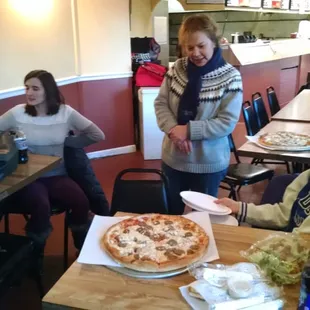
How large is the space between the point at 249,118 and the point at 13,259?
2263mm

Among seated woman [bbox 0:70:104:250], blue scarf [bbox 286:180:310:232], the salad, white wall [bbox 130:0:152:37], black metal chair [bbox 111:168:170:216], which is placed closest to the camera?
the salad

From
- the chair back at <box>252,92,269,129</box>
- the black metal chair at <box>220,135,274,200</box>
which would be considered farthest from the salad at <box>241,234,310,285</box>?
the chair back at <box>252,92,269,129</box>

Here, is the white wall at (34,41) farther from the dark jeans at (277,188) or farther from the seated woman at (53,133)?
the dark jeans at (277,188)

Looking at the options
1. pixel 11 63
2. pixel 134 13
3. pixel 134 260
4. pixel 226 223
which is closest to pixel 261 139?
pixel 226 223

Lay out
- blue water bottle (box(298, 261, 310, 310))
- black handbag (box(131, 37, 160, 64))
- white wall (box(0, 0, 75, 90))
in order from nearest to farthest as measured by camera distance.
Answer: blue water bottle (box(298, 261, 310, 310)) → white wall (box(0, 0, 75, 90)) → black handbag (box(131, 37, 160, 64))

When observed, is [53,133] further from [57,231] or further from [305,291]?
[305,291]

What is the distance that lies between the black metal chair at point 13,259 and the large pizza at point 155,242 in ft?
2.13

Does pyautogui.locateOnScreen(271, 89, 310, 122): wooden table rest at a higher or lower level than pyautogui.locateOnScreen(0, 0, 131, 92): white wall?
lower

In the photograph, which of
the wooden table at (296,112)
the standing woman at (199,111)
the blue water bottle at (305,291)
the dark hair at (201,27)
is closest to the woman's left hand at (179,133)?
the standing woman at (199,111)

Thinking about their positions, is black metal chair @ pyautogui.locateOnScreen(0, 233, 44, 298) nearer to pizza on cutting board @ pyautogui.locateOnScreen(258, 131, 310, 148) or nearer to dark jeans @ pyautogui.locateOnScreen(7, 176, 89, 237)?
dark jeans @ pyautogui.locateOnScreen(7, 176, 89, 237)

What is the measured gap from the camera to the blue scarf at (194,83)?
2074mm

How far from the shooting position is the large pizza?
122 cm

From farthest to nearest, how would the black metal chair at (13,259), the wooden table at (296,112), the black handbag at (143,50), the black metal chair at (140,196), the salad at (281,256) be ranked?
the black handbag at (143,50) → the wooden table at (296,112) → the black metal chair at (140,196) → the black metal chair at (13,259) → the salad at (281,256)

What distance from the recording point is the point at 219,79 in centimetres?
208
